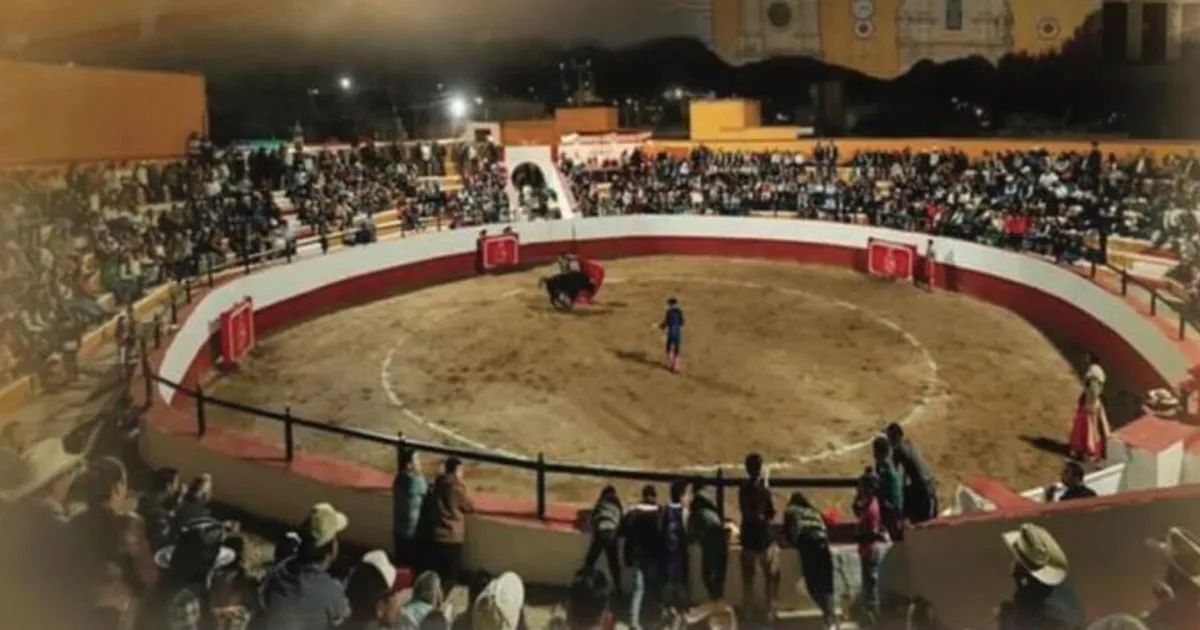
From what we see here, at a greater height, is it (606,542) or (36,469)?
(36,469)

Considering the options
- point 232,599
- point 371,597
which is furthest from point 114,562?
point 371,597

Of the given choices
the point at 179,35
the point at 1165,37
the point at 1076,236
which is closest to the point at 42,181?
the point at 179,35

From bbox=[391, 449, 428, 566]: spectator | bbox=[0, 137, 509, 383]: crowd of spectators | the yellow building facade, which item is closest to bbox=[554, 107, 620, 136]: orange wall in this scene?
bbox=[0, 137, 509, 383]: crowd of spectators

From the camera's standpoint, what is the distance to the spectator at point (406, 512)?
351 centimetres

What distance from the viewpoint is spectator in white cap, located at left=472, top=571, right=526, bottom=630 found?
10.1ft

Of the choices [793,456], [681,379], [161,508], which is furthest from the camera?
[681,379]

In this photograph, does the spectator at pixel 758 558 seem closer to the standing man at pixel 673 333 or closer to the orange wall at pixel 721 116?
the orange wall at pixel 721 116

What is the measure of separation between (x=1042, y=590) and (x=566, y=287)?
4.88 meters

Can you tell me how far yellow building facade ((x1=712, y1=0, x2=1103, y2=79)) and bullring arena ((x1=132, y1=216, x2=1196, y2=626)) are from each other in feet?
5.18

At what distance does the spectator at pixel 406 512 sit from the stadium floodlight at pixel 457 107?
1650 millimetres

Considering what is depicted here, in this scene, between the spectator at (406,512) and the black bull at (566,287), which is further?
the black bull at (566,287)

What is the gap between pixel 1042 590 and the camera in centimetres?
290

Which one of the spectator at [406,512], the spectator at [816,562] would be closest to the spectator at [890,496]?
the spectator at [816,562]

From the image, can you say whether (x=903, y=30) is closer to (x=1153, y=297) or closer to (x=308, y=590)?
(x=1153, y=297)
